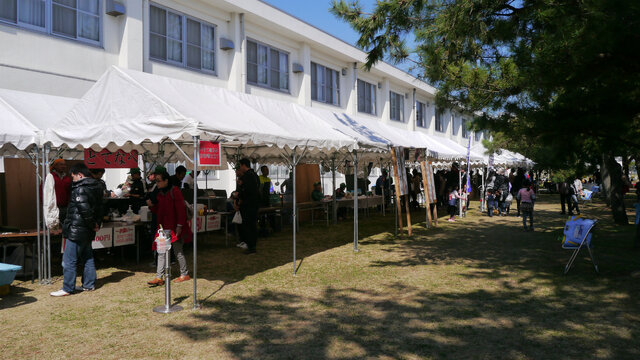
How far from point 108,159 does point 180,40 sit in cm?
693

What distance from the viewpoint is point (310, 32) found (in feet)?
64.5

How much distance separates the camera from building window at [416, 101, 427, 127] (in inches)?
1268

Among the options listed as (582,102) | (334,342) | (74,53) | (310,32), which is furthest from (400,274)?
(310,32)

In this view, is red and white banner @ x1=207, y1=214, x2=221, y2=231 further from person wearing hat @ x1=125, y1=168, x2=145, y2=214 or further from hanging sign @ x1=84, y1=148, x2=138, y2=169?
hanging sign @ x1=84, y1=148, x2=138, y2=169

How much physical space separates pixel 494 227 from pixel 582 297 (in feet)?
24.6

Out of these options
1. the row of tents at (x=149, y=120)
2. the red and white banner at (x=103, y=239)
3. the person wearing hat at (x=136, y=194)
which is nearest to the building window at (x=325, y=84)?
the row of tents at (x=149, y=120)

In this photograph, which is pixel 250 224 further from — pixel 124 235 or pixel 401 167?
pixel 401 167

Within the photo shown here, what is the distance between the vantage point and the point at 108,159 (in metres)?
8.91

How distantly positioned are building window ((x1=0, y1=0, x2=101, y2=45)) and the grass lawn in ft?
21.7

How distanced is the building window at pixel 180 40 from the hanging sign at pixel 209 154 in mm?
9303

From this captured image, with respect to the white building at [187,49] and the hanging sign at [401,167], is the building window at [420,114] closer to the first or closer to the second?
the white building at [187,49]

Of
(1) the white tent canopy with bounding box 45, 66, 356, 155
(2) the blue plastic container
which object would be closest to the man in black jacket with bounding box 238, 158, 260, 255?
(1) the white tent canopy with bounding box 45, 66, 356, 155

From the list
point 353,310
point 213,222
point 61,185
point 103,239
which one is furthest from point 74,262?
point 353,310

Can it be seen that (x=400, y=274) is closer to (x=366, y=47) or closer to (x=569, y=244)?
(x=569, y=244)
